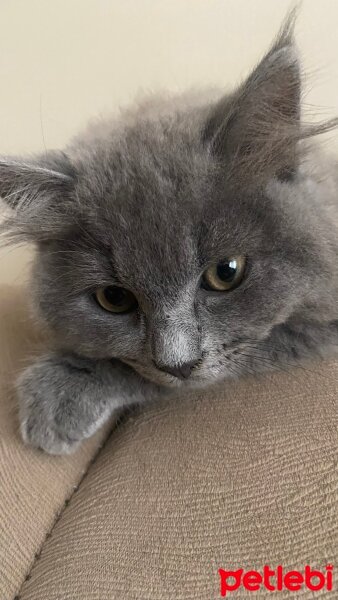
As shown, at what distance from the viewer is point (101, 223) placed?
83 centimetres

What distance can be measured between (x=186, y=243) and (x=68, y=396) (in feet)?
1.26

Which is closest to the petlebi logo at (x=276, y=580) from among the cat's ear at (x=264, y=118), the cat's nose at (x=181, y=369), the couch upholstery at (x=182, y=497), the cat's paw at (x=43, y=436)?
the couch upholstery at (x=182, y=497)

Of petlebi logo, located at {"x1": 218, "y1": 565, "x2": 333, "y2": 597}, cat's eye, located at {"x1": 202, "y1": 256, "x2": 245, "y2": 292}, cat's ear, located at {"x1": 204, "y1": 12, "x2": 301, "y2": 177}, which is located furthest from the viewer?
cat's eye, located at {"x1": 202, "y1": 256, "x2": 245, "y2": 292}

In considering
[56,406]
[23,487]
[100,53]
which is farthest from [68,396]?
[100,53]

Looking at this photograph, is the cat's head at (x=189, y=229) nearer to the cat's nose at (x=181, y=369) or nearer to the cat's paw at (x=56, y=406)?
the cat's nose at (x=181, y=369)

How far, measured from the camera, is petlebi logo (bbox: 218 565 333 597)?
544 millimetres

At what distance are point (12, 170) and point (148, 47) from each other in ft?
3.36

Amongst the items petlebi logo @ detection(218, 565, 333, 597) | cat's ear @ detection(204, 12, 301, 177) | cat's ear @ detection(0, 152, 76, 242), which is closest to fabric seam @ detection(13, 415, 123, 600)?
petlebi logo @ detection(218, 565, 333, 597)

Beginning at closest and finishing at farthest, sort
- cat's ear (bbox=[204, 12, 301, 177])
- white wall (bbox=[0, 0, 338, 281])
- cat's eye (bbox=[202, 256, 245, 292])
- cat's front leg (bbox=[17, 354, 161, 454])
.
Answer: cat's ear (bbox=[204, 12, 301, 177]), cat's eye (bbox=[202, 256, 245, 292]), cat's front leg (bbox=[17, 354, 161, 454]), white wall (bbox=[0, 0, 338, 281])

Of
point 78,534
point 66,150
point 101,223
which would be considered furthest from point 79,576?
point 66,150

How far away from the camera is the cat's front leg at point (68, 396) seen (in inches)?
36.0

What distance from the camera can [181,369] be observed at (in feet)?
2.68

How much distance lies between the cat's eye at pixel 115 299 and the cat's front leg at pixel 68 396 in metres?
0.15

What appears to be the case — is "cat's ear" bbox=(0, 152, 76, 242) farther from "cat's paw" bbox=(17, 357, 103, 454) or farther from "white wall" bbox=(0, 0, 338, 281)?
"white wall" bbox=(0, 0, 338, 281)
